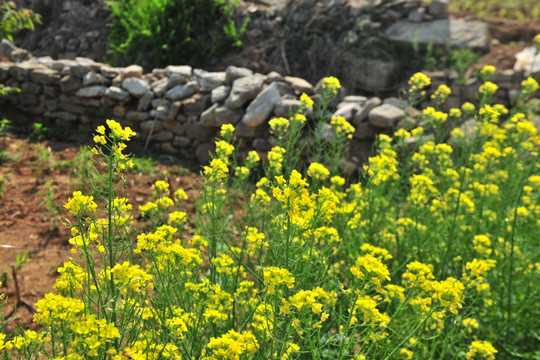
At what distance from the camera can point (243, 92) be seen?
4574mm

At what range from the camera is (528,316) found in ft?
8.80

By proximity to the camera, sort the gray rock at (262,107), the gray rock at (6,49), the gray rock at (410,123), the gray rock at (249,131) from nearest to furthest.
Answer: the gray rock at (410,123) → the gray rock at (262,107) → the gray rock at (249,131) → the gray rock at (6,49)

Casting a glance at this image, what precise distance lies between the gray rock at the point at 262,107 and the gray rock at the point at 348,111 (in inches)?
22.7

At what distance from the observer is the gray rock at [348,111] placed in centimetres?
432

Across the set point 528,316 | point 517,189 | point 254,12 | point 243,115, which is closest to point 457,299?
point 528,316

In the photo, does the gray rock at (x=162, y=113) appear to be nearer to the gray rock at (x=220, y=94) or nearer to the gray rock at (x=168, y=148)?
the gray rock at (x=168, y=148)

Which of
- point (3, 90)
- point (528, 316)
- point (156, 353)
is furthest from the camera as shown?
point (3, 90)

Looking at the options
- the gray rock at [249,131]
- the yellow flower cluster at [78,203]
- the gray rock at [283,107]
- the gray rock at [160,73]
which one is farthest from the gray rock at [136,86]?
the yellow flower cluster at [78,203]

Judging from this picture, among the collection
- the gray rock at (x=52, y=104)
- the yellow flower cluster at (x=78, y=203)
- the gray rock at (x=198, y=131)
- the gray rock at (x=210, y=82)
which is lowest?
the gray rock at (x=198, y=131)

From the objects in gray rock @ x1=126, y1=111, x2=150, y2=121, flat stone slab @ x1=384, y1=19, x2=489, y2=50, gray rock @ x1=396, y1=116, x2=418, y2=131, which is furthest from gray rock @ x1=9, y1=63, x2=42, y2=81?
flat stone slab @ x1=384, y1=19, x2=489, y2=50

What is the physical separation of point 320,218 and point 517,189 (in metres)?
2.04

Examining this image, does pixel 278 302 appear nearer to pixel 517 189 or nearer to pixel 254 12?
pixel 517 189

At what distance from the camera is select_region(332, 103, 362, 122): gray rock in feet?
14.2

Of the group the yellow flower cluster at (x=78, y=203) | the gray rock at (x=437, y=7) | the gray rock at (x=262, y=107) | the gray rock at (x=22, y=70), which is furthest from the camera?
the gray rock at (x=437, y=7)
